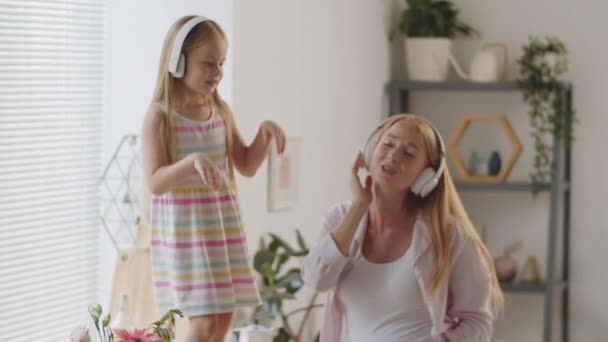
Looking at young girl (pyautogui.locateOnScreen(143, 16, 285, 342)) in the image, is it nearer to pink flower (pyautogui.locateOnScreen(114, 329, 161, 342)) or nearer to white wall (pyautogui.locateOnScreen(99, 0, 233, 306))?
pink flower (pyautogui.locateOnScreen(114, 329, 161, 342))

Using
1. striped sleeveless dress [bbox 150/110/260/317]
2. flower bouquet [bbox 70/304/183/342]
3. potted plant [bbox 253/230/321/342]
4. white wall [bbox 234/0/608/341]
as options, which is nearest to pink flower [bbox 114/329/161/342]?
flower bouquet [bbox 70/304/183/342]

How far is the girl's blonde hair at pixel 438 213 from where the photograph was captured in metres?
2.10

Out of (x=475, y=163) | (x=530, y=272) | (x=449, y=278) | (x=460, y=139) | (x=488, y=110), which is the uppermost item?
(x=488, y=110)

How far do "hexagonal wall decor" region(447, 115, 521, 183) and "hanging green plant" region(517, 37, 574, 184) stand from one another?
0.09 meters

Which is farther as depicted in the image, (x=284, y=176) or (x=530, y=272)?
(x=530, y=272)

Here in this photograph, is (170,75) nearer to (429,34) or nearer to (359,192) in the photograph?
(359,192)

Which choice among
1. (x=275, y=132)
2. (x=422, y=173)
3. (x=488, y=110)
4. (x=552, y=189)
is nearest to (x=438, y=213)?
(x=422, y=173)

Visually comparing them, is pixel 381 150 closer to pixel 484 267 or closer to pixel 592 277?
pixel 484 267

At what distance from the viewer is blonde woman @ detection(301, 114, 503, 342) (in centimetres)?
211

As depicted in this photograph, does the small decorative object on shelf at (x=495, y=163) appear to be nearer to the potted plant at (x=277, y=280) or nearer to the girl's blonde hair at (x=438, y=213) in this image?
the potted plant at (x=277, y=280)

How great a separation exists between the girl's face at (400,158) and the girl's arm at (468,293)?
0.57 feet

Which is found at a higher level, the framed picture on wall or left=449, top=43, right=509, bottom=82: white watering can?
left=449, top=43, right=509, bottom=82: white watering can

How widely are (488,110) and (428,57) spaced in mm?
396

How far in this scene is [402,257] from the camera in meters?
2.14
